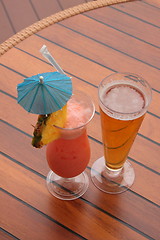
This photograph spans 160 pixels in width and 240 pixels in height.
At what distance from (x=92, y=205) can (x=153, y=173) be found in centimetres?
21

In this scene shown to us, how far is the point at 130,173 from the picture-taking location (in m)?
1.11

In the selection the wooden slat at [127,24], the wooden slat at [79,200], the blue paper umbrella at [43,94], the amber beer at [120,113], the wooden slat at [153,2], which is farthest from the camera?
the wooden slat at [153,2]

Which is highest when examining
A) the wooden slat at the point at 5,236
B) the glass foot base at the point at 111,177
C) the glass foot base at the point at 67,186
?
the wooden slat at the point at 5,236

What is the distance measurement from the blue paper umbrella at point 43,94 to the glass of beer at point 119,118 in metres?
0.14

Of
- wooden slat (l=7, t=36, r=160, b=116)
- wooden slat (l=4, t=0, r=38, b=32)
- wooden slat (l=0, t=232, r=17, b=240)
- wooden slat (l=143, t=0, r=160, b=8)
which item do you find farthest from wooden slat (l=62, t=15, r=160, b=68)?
wooden slat (l=4, t=0, r=38, b=32)

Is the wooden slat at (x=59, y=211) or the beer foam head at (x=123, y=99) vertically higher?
the beer foam head at (x=123, y=99)

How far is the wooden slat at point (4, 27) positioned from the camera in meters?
2.27

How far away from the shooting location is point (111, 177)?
1.13 meters

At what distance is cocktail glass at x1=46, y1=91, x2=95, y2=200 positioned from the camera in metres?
0.93

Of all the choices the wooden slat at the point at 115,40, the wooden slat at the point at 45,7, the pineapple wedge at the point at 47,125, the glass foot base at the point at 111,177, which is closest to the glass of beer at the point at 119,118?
the glass foot base at the point at 111,177

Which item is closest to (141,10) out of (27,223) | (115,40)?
(115,40)

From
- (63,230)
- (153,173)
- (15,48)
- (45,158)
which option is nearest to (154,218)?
(153,173)

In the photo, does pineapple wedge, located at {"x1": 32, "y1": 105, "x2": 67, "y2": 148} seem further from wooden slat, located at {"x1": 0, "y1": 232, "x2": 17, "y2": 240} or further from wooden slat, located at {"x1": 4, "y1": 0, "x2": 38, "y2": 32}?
wooden slat, located at {"x1": 4, "y1": 0, "x2": 38, "y2": 32}

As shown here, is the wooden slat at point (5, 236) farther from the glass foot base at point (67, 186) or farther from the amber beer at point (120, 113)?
the amber beer at point (120, 113)
